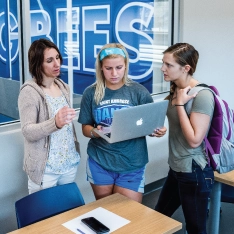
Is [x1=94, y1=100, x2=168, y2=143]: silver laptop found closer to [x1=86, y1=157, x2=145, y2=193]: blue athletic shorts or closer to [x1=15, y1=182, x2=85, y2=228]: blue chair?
[x1=86, y1=157, x2=145, y2=193]: blue athletic shorts

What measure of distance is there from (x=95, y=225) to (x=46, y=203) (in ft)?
1.31

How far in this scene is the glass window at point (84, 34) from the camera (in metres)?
2.97

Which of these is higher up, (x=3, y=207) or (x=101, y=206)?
(x=101, y=206)

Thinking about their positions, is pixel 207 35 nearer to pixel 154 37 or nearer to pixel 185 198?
pixel 154 37

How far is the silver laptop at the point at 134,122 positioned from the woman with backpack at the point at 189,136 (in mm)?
144

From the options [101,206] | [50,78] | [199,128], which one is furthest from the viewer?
[50,78]

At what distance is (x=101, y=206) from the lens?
2010 millimetres

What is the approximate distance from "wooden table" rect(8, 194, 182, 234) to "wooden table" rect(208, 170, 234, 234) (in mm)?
678

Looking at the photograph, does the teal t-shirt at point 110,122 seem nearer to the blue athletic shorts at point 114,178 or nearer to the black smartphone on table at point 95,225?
the blue athletic shorts at point 114,178

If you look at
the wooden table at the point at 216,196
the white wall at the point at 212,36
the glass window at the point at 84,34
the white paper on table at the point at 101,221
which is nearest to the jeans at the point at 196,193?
the wooden table at the point at 216,196

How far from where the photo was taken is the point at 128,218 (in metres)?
1.89

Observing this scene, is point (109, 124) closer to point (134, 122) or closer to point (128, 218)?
point (134, 122)

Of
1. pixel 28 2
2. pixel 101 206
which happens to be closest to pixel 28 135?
pixel 101 206

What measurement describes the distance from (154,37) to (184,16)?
389 millimetres
